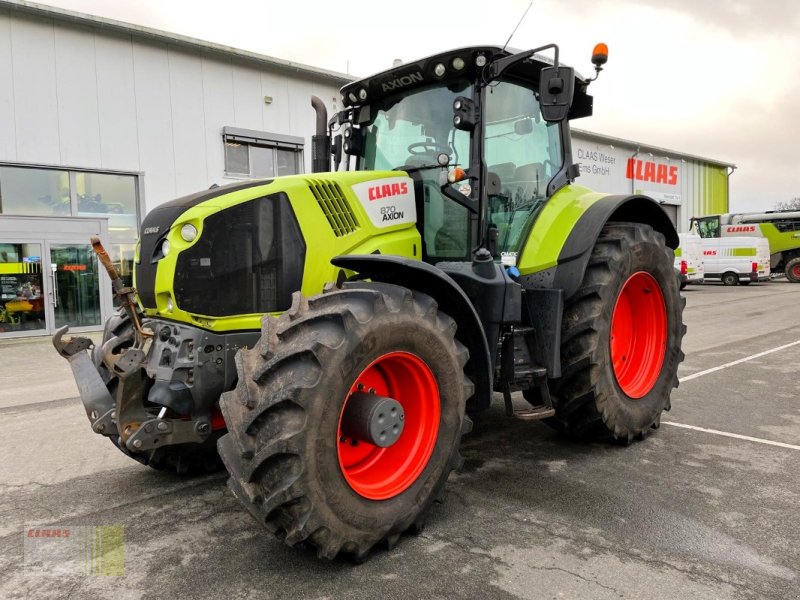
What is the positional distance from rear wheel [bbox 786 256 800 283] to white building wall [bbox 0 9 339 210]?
24.4 m

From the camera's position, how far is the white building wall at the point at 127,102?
12273 millimetres

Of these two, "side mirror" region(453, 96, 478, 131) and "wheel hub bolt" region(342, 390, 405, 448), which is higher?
"side mirror" region(453, 96, 478, 131)

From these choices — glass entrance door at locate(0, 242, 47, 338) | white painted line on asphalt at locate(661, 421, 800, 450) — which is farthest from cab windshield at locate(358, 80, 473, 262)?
glass entrance door at locate(0, 242, 47, 338)

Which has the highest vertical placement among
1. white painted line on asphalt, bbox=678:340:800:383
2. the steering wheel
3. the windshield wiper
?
the steering wheel

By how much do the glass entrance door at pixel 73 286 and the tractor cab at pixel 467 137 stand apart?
11.1 metres

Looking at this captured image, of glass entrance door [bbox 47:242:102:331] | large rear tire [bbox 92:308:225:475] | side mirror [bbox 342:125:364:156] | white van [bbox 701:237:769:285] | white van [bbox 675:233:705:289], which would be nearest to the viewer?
large rear tire [bbox 92:308:225:475]

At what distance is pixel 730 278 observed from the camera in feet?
86.7

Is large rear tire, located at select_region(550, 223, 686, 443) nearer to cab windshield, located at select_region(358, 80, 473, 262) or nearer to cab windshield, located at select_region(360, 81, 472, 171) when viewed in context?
cab windshield, located at select_region(358, 80, 473, 262)

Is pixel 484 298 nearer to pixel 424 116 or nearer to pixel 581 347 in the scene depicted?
→ pixel 581 347

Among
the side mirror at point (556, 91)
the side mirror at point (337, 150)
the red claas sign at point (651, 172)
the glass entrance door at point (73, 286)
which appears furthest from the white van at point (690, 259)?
the side mirror at point (556, 91)

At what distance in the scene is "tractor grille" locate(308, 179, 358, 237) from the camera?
3519 mm

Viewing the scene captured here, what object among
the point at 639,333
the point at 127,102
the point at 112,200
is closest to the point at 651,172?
the point at 127,102

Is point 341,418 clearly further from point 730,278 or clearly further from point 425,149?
point 730,278

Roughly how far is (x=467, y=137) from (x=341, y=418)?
6.56 ft
